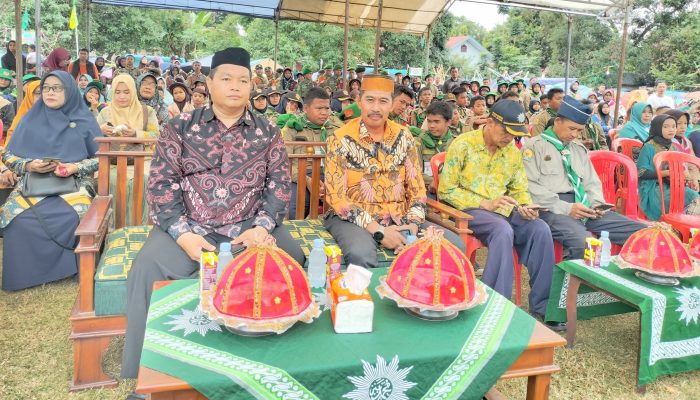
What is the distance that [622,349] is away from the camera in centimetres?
322

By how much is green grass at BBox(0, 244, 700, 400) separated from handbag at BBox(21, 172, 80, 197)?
0.73m

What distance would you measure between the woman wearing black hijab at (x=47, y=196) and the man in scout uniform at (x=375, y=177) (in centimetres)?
188

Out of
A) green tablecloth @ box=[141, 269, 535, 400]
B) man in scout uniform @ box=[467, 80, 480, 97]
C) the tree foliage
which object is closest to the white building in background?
the tree foliage

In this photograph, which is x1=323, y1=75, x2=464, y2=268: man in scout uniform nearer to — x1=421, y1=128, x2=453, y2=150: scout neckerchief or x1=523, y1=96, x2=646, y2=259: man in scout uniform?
x1=523, y1=96, x2=646, y2=259: man in scout uniform

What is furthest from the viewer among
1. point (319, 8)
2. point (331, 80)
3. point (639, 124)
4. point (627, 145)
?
point (331, 80)

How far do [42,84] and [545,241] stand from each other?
3667mm

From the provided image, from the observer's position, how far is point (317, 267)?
227 cm

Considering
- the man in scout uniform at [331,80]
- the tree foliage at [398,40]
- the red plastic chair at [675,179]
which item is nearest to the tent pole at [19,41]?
the red plastic chair at [675,179]

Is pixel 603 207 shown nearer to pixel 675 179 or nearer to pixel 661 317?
pixel 675 179

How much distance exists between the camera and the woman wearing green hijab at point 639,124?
246 inches

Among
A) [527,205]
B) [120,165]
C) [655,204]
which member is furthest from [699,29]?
[120,165]

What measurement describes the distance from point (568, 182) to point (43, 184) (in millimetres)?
3844

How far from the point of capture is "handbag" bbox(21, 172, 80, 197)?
3707 millimetres

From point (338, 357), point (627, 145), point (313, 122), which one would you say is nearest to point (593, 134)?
point (627, 145)
